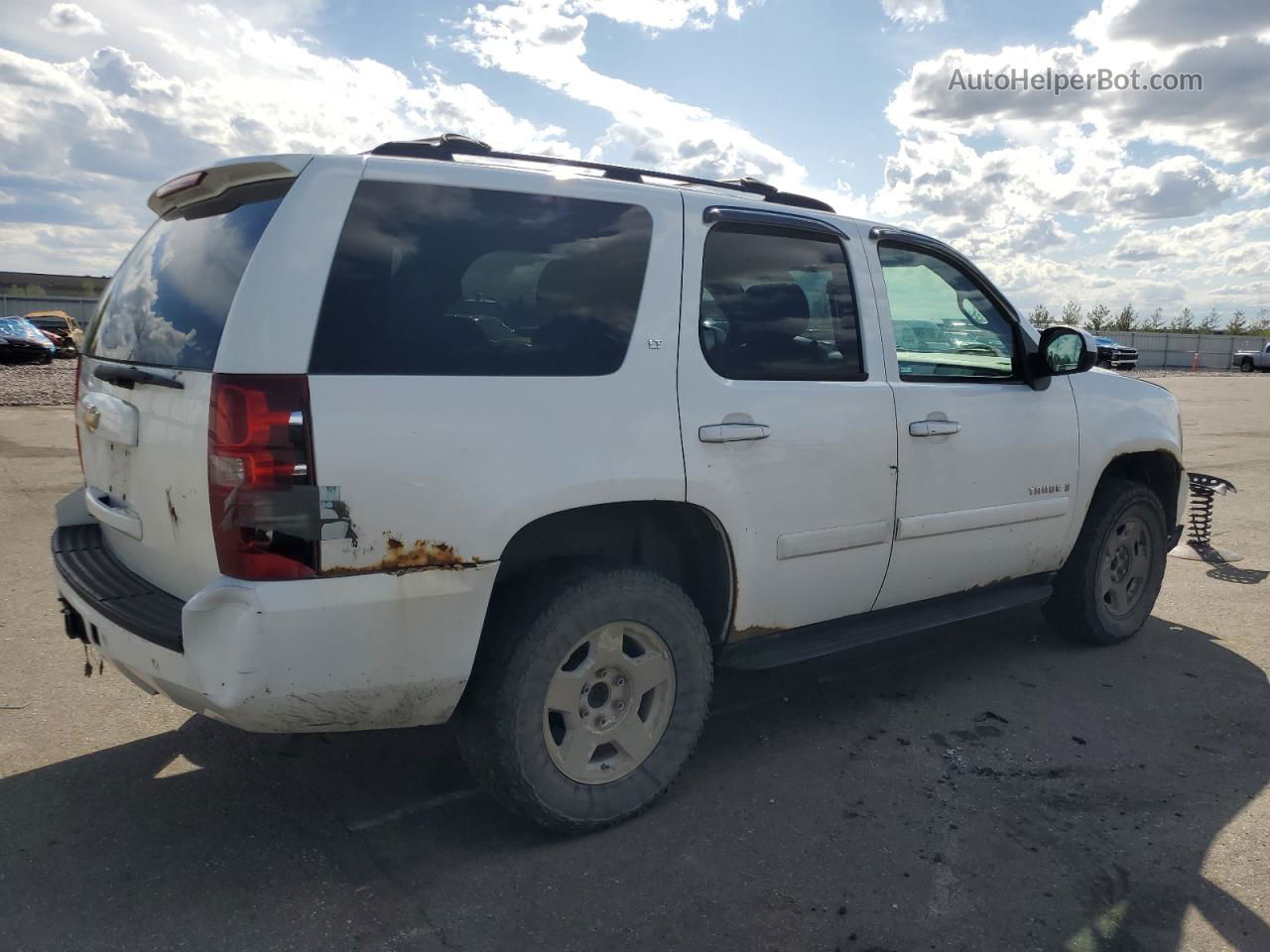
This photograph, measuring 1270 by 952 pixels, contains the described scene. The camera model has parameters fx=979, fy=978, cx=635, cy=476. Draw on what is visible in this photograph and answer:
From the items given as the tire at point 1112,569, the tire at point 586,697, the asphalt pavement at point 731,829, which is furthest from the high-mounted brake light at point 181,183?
the tire at point 1112,569

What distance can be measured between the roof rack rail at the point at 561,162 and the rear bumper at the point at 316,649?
128 cm

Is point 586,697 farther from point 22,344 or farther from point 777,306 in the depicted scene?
point 22,344

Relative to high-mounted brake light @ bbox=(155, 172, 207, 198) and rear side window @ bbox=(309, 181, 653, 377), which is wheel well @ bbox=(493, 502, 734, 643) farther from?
high-mounted brake light @ bbox=(155, 172, 207, 198)

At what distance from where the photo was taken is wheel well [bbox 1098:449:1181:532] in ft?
16.6

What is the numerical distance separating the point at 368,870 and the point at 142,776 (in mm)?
1094

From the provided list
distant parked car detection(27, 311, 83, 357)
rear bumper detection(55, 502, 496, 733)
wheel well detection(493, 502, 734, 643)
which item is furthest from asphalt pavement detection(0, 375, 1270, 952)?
distant parked car detection(27, 311, 83, 357)

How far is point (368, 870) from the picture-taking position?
9.38ft

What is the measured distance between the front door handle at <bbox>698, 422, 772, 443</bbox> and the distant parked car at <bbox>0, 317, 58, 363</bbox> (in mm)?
26777

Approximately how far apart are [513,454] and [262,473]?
67cm

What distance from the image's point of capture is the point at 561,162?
332cm

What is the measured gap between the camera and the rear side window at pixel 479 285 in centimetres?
262

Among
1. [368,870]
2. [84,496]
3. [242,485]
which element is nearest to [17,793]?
[84,496]

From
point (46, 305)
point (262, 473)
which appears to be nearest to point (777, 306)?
point (262, 473)

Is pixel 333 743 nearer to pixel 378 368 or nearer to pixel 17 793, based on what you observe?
pixel 17 793
